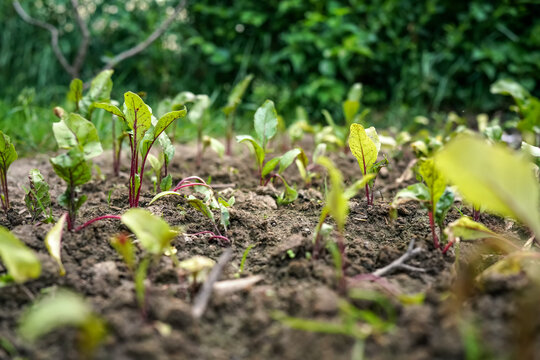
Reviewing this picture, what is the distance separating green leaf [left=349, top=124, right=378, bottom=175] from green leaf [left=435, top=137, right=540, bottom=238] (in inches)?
22.6

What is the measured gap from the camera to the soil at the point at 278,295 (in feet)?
2.93

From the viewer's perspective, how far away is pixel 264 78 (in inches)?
183

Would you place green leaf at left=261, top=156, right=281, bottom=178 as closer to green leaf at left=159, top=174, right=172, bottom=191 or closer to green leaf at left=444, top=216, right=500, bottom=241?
green leaf at left=159, top=174, right=172, bottom=191

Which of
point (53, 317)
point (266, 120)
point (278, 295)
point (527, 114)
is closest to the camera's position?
point (53, 317)

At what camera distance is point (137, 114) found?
57.7 inches

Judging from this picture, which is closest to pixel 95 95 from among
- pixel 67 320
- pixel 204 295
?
pixel 204 295

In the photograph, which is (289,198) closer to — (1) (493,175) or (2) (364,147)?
(2) (364,147)

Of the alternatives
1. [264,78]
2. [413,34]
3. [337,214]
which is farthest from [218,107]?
[337,214]

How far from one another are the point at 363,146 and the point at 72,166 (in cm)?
89

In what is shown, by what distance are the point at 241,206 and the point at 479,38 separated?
3579mm

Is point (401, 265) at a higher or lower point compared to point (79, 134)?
lower

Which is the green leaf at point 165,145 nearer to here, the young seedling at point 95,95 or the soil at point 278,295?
the soil at point 278,295

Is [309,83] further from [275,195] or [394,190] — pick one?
[275,195]

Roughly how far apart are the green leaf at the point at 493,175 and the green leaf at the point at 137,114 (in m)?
0.92
